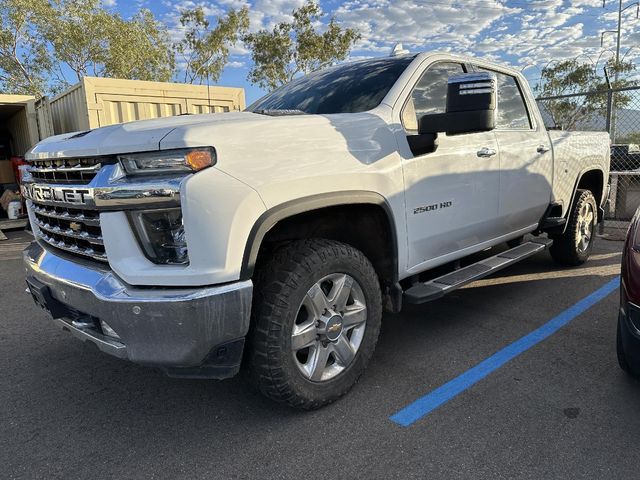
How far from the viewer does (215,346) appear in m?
2.15

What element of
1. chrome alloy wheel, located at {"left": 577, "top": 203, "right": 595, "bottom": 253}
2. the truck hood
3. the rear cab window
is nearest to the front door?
the rear cab window

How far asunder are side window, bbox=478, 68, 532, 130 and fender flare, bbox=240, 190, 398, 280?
181 cm

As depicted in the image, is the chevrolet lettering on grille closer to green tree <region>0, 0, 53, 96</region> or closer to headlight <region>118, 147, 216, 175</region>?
headlight <region>118, 147, 216, 175</region>

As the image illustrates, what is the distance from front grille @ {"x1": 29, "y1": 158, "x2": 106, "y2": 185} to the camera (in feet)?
7.43

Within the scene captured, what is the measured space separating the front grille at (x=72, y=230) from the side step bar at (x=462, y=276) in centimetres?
182

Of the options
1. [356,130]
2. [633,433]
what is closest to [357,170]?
[356,130]

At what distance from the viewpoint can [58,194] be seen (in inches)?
97.7

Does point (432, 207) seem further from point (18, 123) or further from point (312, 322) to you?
point (18, 123)

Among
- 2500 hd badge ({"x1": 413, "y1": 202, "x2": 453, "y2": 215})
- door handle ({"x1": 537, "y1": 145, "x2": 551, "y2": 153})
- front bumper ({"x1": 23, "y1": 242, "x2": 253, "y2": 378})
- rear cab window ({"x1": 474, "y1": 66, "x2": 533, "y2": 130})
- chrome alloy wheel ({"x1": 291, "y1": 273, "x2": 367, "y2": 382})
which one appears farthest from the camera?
door handle ({"x1": 537, "y1": 145, "x2": 551, "y2": 153})

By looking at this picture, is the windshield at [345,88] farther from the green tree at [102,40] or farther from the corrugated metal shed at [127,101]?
the green tree at [102,40]

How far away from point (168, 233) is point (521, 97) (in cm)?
375

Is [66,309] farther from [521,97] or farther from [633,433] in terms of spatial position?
[521,97]

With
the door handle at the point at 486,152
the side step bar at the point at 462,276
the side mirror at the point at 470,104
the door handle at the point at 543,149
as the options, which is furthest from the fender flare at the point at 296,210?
the door handle at the point at 543,149

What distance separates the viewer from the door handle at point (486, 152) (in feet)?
11.4
